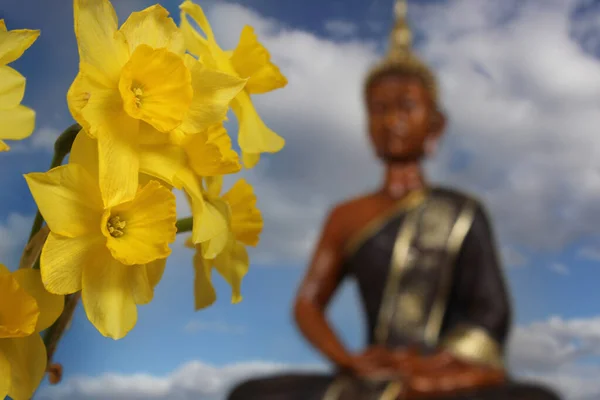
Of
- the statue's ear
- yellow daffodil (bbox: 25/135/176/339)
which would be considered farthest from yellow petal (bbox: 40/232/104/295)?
the statue's ear

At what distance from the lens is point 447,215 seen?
1.59 metres

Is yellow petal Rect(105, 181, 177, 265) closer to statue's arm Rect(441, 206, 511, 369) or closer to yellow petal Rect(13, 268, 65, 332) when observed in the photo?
yellow petal Rect(13, 268, 65, 332)

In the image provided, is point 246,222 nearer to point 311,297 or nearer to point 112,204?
point 112,204

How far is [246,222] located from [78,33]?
7cm

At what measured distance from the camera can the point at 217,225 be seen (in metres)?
0.21

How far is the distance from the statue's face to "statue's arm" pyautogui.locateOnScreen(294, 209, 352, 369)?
0.20 metres

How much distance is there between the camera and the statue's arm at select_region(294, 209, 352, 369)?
1.59m

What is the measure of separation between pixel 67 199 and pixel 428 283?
140cm

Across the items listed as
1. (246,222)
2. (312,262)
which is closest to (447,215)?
(312,262)

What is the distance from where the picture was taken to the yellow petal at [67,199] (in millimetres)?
186

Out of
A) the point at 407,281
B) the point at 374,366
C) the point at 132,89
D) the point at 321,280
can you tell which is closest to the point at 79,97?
the point at 132,89

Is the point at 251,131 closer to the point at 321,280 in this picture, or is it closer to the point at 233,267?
the point at 233,267

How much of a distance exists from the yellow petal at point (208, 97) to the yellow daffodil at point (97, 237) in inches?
1.0

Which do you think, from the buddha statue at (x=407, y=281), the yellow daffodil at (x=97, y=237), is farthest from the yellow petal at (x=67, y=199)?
the buddha statue at (x=407, y=281)
